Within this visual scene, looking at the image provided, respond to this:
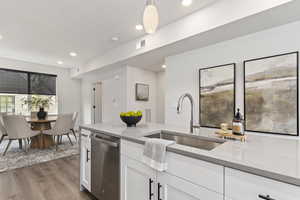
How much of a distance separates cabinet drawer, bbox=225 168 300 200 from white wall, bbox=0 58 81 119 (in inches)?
256

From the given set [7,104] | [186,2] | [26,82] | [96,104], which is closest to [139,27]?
[186,2]

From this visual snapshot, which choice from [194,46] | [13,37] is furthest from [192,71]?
[13,37]

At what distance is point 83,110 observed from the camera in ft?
21.0

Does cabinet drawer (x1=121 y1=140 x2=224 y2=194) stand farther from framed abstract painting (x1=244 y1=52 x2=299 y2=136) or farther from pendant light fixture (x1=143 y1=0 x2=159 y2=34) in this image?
framed abstract painting (x1=244 y1=52 x2=299 y2=136)

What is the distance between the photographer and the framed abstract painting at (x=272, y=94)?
1908 mm

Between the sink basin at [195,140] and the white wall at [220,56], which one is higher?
the white wall at [220,56]

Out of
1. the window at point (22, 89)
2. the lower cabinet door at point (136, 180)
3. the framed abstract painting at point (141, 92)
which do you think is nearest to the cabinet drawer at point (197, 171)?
the lower cabinet door at point (136, 180)

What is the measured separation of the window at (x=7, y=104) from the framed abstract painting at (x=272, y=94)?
21.6 ft

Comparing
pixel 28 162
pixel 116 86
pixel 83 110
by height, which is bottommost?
pixel 28 162

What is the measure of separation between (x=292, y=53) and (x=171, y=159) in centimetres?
213

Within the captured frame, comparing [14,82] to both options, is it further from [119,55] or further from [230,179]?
[230,179]

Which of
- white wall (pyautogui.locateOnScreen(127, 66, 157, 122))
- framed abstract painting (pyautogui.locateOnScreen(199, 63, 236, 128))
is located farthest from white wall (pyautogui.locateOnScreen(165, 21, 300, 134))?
white wall (pyautogui.locateOnScreen(127, 66, 157, 122))

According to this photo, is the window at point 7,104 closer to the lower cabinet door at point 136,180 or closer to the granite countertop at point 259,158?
the lower cabinet door at point 136,180

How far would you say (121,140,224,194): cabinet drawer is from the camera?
2.72ft
